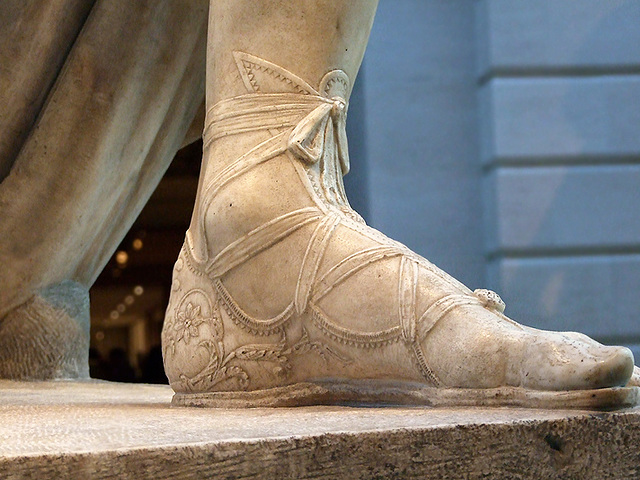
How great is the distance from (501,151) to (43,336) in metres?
1.77

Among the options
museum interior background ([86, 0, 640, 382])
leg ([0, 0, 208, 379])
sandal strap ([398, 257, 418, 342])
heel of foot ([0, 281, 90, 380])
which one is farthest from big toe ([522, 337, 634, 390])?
museum interior background ([86, 0, 640, 382])

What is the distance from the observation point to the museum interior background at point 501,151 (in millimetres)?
2918

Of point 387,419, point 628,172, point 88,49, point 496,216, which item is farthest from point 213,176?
point 628,172

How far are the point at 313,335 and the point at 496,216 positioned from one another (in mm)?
2049

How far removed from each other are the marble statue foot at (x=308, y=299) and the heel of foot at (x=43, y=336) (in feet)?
1.79

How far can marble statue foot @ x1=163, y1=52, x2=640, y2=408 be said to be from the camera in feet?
2.79

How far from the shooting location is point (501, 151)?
9.73 feet

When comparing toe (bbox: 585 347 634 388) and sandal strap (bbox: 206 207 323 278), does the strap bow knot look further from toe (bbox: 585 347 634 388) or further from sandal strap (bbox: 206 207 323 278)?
toe (bbox: 585 347 634 388)

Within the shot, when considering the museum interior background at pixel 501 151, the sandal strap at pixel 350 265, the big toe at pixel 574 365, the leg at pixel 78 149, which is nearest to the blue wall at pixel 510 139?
the museum interior background at pixel 501 151

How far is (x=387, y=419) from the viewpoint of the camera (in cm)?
74

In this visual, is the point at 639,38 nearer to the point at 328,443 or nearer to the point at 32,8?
the point at 32,8

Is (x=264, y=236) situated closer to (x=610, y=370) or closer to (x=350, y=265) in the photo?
(x=350, y=265)

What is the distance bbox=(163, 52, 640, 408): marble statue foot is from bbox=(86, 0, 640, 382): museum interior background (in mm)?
1852

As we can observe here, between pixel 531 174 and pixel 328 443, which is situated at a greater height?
pixel 531 174
